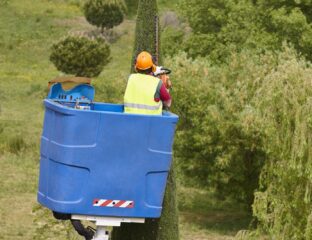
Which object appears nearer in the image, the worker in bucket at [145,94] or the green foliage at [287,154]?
the worker in bucket at [145,94]

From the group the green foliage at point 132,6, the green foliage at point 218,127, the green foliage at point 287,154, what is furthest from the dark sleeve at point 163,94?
the green foliage at point 132,6

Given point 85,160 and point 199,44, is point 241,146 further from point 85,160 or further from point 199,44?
point 85,160

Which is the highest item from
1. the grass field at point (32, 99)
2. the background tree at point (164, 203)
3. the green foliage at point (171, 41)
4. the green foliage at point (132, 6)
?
the background tree at point (164, 203)

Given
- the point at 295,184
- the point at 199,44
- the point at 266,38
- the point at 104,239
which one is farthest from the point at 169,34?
the point at 104,239

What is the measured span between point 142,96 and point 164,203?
303 centimetres

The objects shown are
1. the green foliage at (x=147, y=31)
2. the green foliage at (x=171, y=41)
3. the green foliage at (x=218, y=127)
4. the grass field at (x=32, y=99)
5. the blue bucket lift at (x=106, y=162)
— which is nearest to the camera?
the blue bucket lift at (x=106, y=162)

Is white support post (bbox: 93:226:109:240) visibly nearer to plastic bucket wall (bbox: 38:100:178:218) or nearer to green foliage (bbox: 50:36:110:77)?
plastic bucket wall (bbox: 38:100:178:218)

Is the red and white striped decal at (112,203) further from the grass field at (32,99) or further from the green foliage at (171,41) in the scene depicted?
the green foliage at (171,41)

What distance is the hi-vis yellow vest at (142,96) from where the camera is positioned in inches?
394

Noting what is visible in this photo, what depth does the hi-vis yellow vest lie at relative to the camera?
10008 mm

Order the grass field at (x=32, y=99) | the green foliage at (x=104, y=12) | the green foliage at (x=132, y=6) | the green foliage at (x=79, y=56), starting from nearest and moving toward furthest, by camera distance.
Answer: the grass field at (x=32, y=99), the green foliage at (x=79, y=56), the green foliage at (x=104, y=12), the green foliage at (x=132, y=6)

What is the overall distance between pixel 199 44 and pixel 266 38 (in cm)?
434

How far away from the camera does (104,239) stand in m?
9.85

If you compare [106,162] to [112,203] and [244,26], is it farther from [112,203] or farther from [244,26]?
[244,26]
